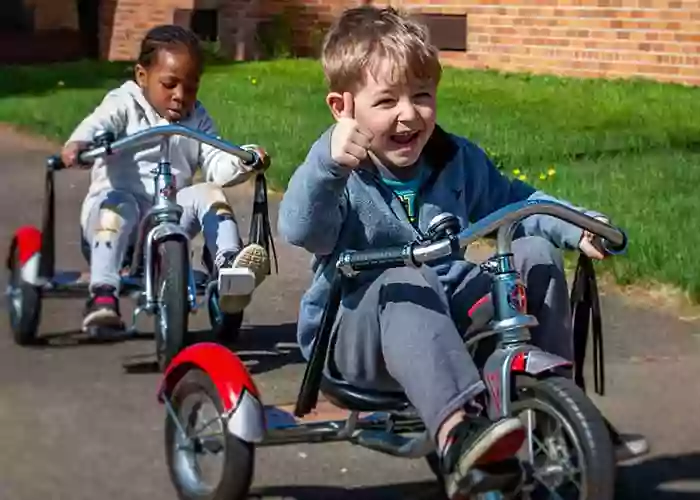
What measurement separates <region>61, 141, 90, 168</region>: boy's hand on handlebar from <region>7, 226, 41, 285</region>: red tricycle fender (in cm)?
59

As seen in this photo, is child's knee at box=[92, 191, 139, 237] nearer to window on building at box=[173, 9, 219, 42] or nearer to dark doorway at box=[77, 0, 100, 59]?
window on building at box=[173, 9, 219, 42]

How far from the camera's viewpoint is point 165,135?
5082 mm

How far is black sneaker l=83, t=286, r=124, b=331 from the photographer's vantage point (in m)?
5.40

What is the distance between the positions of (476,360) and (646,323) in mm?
2348

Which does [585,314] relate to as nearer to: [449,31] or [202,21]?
[449,31]

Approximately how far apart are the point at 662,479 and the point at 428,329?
1.11 meters

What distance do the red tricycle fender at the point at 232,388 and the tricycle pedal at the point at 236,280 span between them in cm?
110

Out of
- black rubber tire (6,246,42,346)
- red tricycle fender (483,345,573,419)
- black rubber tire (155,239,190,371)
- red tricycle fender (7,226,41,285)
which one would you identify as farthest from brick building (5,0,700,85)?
red tricycle fender (483,345,573,419)

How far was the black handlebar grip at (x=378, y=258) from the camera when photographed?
3.30 meters

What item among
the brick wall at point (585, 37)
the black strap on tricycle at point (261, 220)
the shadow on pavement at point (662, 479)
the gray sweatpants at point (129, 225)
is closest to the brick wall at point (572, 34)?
the brick wall at point (585, 37)

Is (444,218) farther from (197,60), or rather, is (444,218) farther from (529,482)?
(197,60)

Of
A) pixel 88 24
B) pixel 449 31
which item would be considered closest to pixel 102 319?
pixel 449 31

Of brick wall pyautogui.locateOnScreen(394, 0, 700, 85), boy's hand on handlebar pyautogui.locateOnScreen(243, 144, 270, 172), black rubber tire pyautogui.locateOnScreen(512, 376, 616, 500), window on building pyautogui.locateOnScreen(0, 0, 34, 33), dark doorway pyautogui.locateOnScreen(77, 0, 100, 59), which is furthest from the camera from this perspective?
window on building pyautogui.locateOnScreen(0, 0, 34, 33)

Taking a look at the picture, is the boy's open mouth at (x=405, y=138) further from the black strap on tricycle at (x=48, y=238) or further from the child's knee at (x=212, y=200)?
the black strap on tricycle at (x=48, y=238)
